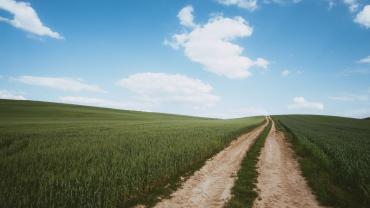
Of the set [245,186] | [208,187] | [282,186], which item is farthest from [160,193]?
[282,186]

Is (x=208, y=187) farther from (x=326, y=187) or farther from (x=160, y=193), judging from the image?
(x=326, y=187)

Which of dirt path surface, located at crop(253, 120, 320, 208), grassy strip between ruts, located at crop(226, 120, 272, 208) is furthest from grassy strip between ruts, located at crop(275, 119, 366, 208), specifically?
grassy strip between ruts, located at crop(226, 120, 272, 208)

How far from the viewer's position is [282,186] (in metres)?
11.3

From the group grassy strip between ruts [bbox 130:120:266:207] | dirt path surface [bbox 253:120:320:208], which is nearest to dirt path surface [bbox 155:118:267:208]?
grassy strip between ruts [bbox 130:120:266:207]

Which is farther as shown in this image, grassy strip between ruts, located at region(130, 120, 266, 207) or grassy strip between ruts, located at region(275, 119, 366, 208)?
grassy strip between ruts, located at region(275, 119, 366, 208)

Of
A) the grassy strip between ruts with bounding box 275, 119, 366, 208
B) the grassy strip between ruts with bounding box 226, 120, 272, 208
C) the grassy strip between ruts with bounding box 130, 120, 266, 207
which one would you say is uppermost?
the grassy strip between ruts with bounding box 275, 119, 366, 208

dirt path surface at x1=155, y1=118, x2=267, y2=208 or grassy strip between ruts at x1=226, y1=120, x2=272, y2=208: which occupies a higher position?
grassy strip between ruts at x1=226, y1=120, x2=272, y2=208

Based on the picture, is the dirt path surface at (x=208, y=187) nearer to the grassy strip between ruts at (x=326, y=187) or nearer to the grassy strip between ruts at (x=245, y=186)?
the grassy strip between ruts at (x=245, y=186)

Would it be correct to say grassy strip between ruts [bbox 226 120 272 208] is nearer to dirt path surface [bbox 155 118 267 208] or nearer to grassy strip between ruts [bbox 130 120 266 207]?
dirt path surface [bbox 155 118 267 208]

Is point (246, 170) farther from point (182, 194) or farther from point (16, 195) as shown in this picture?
point (16, 195)

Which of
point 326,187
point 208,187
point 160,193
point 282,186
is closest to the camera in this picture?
point 160,193

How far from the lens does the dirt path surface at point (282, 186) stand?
9.24 metres

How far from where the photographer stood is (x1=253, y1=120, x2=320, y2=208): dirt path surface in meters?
9.24

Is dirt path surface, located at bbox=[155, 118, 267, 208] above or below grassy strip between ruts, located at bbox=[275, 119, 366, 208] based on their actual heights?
below
